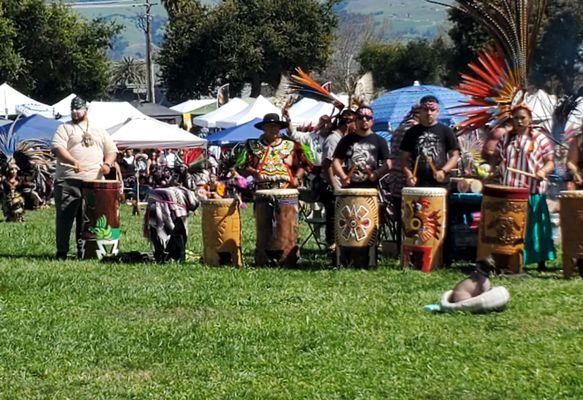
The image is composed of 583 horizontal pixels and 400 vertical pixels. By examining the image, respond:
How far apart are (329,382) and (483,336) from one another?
1.47 meters

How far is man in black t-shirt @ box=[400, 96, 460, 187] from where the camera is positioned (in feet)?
34.4

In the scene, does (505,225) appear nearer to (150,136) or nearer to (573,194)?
(573,194)

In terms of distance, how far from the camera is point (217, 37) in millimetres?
54719

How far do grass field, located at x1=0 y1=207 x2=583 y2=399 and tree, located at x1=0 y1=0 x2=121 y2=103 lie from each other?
3652 centimetres

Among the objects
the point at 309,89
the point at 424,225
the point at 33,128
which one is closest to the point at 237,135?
the point at 33,128

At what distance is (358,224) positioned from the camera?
412 inches

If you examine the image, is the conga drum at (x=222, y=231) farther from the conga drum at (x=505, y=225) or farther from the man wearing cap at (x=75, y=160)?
the conga drum at (x=505, y=225)

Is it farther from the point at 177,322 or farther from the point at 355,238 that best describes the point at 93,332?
the point at 355,238

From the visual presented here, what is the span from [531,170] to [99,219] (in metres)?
4.61

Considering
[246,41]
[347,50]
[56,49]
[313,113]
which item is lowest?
[313,113]

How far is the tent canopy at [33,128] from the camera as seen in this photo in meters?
24.7

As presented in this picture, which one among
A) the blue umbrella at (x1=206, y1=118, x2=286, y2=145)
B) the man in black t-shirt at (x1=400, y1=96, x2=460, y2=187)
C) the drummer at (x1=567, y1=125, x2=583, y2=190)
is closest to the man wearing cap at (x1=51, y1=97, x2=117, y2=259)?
the man in black t-shirt at (x1=400, y1=96, x2=460, y2=187)

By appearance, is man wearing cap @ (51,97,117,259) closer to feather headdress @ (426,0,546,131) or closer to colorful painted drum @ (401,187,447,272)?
colorful painted drum @ (401,187,447,272)

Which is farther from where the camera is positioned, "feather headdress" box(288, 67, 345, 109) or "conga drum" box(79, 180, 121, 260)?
"feather headdress" box(288, 67, 345, 109)
